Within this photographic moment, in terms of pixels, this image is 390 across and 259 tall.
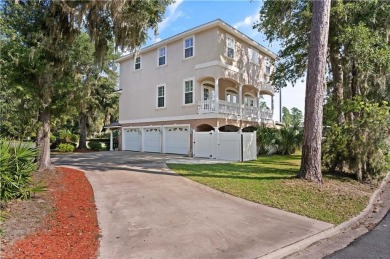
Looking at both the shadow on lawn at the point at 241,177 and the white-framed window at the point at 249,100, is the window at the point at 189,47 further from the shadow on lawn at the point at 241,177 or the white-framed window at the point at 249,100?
the shadow on lawn at the point at 241,177

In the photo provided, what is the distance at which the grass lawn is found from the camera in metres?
6.76

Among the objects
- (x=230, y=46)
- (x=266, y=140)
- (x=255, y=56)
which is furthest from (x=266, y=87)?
(x=230, y=46)

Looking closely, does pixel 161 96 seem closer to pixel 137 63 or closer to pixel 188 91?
pixel 188 91

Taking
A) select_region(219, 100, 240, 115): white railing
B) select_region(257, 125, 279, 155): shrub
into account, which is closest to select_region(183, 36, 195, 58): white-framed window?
select_region(219, 100, 240, 115): white railing

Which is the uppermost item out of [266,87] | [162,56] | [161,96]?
[162,56]

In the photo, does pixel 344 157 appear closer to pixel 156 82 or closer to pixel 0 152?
pixel 0 152

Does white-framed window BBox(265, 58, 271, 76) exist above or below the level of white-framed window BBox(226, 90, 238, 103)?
above

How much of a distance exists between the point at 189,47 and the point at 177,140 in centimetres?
671

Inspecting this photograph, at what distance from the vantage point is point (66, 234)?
4.83 metres

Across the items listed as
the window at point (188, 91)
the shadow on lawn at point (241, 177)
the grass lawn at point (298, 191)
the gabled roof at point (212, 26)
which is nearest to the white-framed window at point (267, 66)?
the gabled roof at point (212, 26)

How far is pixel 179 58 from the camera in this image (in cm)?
2002

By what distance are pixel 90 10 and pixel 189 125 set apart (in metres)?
11.1

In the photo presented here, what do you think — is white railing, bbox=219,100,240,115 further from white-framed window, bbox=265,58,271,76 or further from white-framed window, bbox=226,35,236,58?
white-framed window, bbox=265,58,271,76

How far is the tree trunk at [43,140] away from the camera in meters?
10.6
